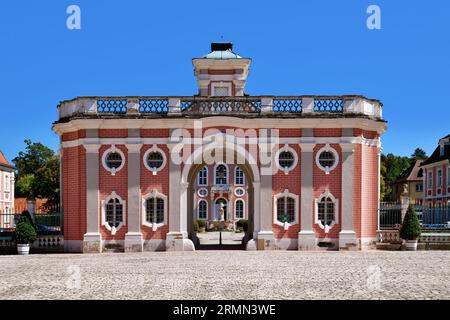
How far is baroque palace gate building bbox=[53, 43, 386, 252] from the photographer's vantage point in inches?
1062

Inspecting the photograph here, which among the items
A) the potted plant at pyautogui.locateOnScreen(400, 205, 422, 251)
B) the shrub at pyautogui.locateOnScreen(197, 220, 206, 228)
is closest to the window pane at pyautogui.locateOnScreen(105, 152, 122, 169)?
the potted plant at pyautogui.locateOnScreen(400, 205, 422, 251)

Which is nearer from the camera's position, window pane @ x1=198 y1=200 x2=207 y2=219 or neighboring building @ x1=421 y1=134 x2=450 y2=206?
neighboring building @ x1=421 y1=134 x2=450 y2=206

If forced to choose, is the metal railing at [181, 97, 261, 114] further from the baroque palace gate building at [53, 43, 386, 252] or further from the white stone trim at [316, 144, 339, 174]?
the white stone trim at [316, 144, 339, 174]

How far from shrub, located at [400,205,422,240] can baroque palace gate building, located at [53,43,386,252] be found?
1.70 m

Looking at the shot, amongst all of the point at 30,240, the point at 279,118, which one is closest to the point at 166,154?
the point at 279,118

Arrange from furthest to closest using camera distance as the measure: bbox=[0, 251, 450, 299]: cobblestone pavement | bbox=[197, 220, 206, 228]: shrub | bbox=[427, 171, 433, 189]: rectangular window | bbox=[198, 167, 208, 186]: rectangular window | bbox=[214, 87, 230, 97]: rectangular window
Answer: bbox=[198, 167, 208, 186]: rectangular window, bbox=[197, 220, 206, 228]: shrub, bbox=[427, 171, 433, 189]: rectangular window, bbox=[214, 87, 230, 97]: rectangular window, bbox=[0, 251, 450, 299]: cobblestone pavement

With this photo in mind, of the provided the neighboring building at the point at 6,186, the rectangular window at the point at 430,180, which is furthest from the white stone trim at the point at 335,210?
the neighboring building at the point at 6,186

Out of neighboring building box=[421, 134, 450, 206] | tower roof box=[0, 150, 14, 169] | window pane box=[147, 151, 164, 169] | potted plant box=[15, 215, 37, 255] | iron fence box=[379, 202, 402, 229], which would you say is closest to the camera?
potted plant box=[15, 215, 37, 255]

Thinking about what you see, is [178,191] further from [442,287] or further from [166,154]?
[442,287]

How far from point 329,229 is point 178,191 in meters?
6.61

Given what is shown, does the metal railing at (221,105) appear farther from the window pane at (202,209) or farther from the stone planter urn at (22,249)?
the window pane at (202,209)

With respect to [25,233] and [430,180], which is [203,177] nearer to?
[430,180]

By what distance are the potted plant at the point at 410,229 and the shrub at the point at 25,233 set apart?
620 inches

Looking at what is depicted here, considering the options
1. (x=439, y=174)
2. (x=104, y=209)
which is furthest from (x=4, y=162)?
(x=439, y=174)
